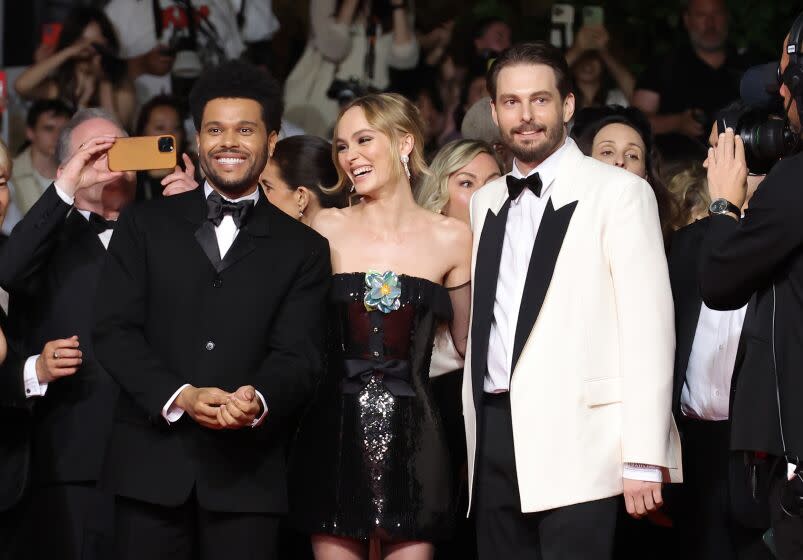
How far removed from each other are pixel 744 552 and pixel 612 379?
0.71 m

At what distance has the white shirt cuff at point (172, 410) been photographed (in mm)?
3258

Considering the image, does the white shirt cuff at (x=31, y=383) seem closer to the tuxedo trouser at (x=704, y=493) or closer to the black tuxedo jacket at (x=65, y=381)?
the black tuxedo jacket at (x=65, y=381)

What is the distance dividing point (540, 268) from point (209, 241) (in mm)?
944

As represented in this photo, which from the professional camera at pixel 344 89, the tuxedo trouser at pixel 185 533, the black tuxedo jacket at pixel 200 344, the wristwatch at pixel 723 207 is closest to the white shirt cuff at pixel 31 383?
the black tuxedo jacket at pixel 200 344

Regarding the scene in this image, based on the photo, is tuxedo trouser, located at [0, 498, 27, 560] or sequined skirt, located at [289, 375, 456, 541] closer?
sequined skirt, located at [289, 375, 456, 541]

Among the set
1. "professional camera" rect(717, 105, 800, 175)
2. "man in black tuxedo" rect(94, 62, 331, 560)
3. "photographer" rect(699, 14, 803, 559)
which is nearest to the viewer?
"photographer" rect(699, 14, 803, 559)

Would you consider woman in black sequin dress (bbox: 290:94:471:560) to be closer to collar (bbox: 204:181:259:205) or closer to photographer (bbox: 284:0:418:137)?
collar (bbox: 204:181:259:205)

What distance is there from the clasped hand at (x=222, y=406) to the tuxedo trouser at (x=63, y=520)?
0.86 meters

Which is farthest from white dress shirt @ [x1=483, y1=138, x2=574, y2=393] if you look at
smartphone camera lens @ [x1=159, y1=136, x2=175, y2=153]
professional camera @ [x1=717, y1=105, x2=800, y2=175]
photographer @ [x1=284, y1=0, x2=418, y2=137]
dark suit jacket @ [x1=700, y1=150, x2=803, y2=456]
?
photographer @ [x1=284, y1=0, x2=418, y2=137]

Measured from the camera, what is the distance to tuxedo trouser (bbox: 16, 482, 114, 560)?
3.91 m

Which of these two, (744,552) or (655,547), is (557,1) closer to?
(655,547)

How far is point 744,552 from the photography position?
3.62m

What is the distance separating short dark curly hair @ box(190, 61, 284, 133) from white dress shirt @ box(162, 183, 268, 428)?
23 cm

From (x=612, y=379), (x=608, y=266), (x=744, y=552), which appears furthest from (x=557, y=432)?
(x=744, y=552)
